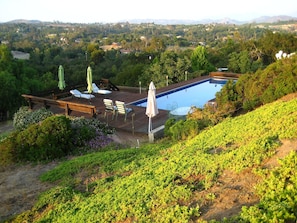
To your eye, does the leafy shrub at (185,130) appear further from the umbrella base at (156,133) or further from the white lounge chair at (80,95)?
the white lounge chair at (80,95)

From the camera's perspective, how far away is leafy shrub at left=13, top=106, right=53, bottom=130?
10.5 m

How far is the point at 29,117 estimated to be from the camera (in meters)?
10.8

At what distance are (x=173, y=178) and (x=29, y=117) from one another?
310 inches

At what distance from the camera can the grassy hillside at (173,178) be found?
11.3ft

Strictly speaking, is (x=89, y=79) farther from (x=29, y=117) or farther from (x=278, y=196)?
(x=278, y=196)

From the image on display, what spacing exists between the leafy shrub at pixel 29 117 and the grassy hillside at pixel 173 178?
15.5 ft

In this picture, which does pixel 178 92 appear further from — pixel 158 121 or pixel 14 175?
pixel 14 175

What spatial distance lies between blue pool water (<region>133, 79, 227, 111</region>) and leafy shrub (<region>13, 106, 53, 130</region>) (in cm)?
359

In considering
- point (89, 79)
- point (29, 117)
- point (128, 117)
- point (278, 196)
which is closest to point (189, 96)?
point (89, 79)

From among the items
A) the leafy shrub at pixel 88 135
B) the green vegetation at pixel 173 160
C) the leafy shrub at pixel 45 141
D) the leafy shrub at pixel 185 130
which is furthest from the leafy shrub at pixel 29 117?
the leafy shrub at pixel 185 130

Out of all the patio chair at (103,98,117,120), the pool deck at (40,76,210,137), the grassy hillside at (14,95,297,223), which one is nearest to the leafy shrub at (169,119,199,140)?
the grassy hillside at (14,95,297,223)

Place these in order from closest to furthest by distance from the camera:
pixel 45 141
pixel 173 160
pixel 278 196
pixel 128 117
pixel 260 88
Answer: pixel 278 196, pixel 173 160, pixel 45 141, pixel 260 88, pixel 128 117

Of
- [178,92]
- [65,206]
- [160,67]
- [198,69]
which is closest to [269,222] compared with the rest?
[65,206]

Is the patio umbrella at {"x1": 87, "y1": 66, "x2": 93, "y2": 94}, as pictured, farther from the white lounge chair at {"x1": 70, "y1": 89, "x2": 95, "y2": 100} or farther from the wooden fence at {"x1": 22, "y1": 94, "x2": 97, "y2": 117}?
the wooden fence at {"x1": 22, "y1": 94, "x2": 97, "y2": 117}
